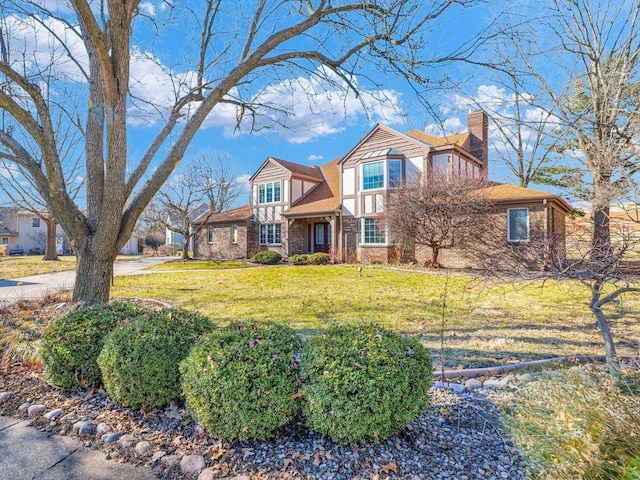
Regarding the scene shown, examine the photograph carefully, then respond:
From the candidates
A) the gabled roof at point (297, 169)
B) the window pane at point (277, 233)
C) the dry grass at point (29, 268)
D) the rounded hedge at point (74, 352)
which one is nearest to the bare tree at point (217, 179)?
the gabled roof at point (297, 169)

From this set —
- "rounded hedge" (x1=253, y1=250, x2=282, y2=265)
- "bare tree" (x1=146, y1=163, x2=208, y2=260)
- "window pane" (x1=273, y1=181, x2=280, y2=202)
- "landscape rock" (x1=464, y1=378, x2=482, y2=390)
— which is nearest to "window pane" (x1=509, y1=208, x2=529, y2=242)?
"rounded hedge" (x1=253, y1=250, x2=282, y2=265)

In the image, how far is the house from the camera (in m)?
15.5

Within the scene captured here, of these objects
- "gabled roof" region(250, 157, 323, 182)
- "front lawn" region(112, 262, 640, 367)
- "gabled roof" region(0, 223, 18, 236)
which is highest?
"gabled roof" region(250, 157, 323, 182)

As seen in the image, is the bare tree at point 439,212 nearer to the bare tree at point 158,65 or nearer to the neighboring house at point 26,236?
the bare tree at point 158,65

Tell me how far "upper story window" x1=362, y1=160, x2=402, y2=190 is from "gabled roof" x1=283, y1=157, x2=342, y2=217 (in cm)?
240

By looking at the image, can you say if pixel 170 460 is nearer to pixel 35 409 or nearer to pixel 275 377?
pixel 275 377

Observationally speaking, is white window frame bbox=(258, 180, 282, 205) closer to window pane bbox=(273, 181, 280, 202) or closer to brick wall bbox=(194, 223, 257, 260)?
window pane bbox=(273, 181, 280, 202)

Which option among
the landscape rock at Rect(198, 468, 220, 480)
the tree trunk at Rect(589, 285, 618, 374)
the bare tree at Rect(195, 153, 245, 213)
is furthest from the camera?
the bare tree at Rect(195, 153, 245, 213)

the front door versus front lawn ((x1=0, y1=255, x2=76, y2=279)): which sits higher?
the front door

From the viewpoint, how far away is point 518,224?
15320 millimetres

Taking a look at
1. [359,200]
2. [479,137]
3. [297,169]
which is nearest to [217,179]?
[297,169]

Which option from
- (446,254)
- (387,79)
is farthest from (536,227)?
(387,79)

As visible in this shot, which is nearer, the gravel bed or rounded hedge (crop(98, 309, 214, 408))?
the gravel bed

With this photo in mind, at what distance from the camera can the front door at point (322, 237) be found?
22.2 m
